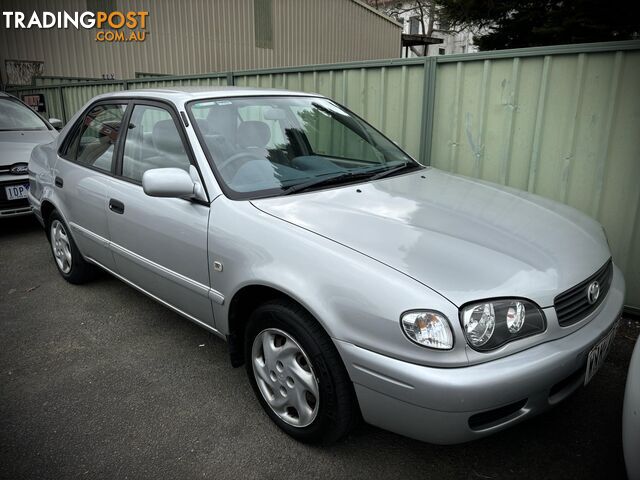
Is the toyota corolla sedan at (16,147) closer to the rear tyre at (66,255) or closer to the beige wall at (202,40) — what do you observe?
the rear tyre at (66,255)

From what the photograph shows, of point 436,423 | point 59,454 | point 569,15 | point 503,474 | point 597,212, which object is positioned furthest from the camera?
point 569,15

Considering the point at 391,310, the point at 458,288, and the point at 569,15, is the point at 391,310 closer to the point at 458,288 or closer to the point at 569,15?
the point at 458,288

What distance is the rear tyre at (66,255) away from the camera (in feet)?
13.1

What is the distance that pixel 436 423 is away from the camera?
5.65 ft

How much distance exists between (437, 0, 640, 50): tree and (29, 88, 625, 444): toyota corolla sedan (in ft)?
33.8

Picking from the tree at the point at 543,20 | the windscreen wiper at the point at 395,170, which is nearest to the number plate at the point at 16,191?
the windscreen wiper at the point at 395,170

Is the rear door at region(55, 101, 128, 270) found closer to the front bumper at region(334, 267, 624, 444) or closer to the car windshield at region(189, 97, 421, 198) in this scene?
the car windshield at region(189, 97, 421, 198)

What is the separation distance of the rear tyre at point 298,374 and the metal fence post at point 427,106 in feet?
8.74

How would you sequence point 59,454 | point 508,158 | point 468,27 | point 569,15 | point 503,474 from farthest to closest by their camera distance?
point 468,27
point 569,15
point 508,158
point 59,454
point 503,474

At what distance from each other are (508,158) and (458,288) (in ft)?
8.15

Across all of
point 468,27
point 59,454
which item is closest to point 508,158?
point 59,454

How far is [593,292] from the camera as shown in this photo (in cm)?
209

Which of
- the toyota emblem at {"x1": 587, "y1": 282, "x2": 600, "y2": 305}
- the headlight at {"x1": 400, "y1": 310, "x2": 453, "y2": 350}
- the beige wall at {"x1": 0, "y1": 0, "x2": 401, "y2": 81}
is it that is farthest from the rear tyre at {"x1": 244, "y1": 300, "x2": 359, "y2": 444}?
the beige wall at {"x1": 0, "y1": 0, "x2": 401, "y2": 81}

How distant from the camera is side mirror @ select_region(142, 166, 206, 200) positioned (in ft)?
7.82
